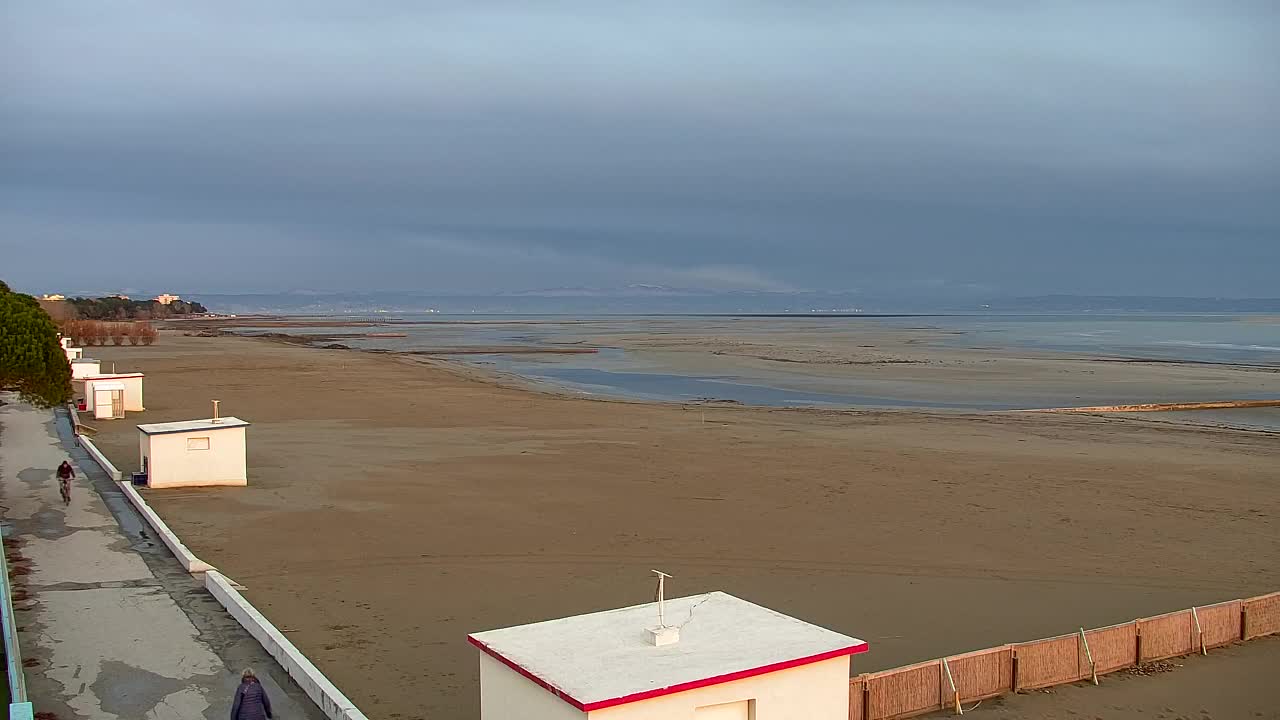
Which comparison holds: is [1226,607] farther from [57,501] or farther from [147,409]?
[147,409]

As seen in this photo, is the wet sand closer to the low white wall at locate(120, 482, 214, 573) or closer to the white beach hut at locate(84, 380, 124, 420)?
the low white wall at locate(120, 482, 214, 573)

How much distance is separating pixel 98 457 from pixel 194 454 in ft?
19.3

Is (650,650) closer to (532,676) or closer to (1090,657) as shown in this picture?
(532,676)

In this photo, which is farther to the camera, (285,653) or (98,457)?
(98,457)

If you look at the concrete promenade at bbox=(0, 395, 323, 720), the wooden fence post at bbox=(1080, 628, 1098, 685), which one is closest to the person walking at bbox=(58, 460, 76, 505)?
the concrete promenade at bbox=(0, 395, 323, 720)

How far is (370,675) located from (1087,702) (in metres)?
9.40

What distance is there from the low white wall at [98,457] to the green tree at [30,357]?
276 centimetres

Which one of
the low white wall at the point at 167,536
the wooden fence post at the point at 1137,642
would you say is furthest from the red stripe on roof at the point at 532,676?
the low white wall at the point at 167,536

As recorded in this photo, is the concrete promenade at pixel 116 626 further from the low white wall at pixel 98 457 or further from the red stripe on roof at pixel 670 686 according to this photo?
the red stripe on roof at pixel 670 686

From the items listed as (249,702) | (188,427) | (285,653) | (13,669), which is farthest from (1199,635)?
(188,427)

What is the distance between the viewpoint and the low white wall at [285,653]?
1255 centimetres

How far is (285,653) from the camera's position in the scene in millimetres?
14133

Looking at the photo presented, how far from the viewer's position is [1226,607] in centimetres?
1614

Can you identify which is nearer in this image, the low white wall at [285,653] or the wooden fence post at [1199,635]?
the low white wall at [285,653]
